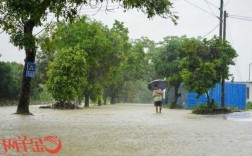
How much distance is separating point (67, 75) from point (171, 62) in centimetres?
1400

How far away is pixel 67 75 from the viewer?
3169cm

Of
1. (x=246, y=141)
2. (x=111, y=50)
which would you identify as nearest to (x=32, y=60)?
(x=246, y=141)

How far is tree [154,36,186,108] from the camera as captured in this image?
137ft

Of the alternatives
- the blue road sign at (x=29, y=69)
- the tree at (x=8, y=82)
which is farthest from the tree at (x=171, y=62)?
the blue road sign at (x=29, y=69)

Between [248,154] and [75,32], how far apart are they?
94.8ft

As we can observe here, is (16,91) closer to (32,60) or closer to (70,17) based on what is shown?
(32,60)

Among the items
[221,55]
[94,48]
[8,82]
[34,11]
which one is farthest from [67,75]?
[34,11]

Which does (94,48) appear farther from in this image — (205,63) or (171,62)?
(205,63)

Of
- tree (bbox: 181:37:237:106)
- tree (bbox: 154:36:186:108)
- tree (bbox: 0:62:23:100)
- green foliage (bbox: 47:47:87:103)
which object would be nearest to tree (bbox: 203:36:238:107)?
tree (bbox: 181:37:237:106)

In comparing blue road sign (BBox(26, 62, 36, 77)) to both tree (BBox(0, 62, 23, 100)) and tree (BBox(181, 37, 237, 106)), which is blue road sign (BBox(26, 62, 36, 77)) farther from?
tree (BBox(0, 62, 23, 100))

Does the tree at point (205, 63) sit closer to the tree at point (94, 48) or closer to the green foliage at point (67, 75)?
the green foliage at point (67, 75)

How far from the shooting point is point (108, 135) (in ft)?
37.6

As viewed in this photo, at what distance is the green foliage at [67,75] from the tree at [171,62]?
11.6 m

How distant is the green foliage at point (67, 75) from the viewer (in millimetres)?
30906
